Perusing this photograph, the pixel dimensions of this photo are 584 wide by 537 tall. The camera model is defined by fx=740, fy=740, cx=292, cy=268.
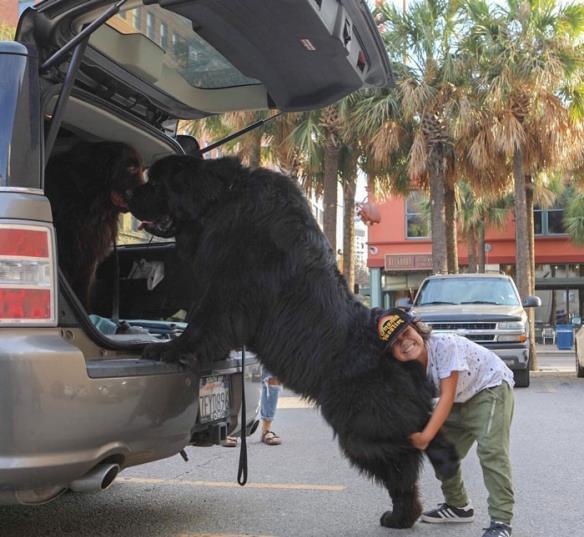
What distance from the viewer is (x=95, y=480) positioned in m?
2.92

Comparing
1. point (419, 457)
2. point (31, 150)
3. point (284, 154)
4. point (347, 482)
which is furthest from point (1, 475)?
point (284, 154)

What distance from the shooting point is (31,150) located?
2.82m

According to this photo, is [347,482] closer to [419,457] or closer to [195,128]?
[419,457]

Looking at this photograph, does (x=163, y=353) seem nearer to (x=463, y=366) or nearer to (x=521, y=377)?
(x=463, y=366)

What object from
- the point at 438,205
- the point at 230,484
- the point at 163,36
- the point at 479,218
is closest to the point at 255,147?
the point at 438,205

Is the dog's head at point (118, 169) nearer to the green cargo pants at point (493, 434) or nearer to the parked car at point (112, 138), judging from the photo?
the parked car at point (112, 138)

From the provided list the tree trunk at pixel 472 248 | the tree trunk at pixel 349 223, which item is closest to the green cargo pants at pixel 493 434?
the tree trunk at pixel 349 223

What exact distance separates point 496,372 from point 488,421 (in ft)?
0.87

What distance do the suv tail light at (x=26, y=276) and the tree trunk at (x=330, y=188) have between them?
13262 millimetres

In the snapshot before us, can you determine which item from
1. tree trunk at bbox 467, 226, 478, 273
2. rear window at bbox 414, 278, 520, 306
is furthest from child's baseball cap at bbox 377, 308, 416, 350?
tree trunk at bbox 467, 226, 478, 273

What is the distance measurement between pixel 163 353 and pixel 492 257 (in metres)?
30.2

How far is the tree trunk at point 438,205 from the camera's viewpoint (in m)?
16.5

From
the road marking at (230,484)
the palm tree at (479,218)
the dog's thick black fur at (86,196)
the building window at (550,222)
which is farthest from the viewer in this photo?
the building window at (550,222)

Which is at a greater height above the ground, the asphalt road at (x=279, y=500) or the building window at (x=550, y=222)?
the building window at (x=550, y=222)
